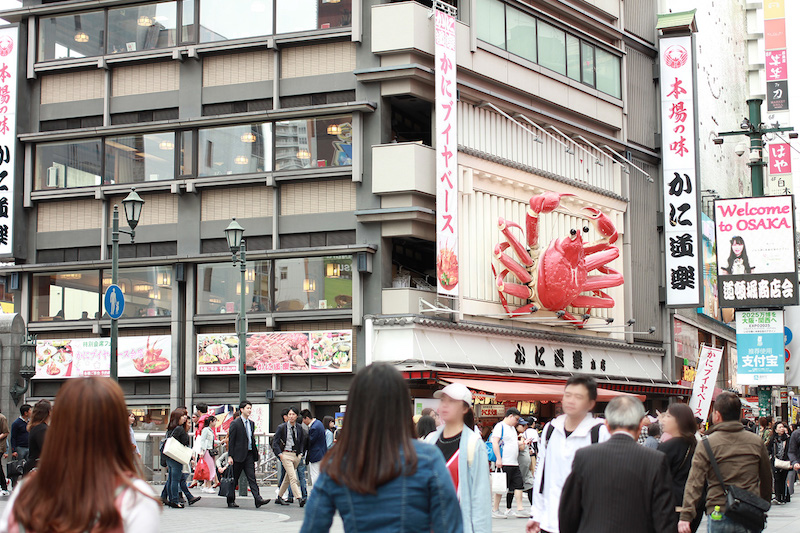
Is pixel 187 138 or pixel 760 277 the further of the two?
pixel 187 138

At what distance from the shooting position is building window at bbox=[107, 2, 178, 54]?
31.5m

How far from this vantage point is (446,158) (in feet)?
92.9

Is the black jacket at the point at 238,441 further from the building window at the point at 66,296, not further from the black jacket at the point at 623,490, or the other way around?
the black jacket at the point at 623,490

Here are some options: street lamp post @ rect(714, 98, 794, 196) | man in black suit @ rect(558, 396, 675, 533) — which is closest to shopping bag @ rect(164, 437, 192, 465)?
street lamp post @ rect(714, 98, 794, 196)

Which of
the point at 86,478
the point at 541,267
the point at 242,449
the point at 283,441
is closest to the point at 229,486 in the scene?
the point at 242,449

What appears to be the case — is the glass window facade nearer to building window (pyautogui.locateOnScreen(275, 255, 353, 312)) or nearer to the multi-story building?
the multi-story building

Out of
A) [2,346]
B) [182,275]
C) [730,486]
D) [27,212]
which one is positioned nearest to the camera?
[730,486]

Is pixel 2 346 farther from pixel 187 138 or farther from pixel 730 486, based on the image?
pixel 730 486

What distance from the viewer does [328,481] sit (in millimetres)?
4598

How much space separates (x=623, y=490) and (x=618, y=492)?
0.11 ft

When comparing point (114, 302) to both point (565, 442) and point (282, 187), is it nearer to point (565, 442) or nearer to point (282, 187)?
point (282, 187)

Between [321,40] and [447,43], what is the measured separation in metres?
3.58

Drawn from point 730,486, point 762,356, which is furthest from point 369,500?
point 762,356

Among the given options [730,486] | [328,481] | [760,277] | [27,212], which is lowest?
[730,486]
